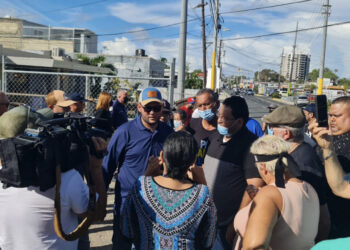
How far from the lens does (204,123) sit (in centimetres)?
373

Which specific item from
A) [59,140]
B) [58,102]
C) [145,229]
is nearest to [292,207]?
[145,229]

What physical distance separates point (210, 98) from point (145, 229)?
2.41 m

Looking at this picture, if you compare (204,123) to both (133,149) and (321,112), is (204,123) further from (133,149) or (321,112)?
(321,112)

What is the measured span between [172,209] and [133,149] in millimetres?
1244

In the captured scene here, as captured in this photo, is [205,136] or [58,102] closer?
[205,136]

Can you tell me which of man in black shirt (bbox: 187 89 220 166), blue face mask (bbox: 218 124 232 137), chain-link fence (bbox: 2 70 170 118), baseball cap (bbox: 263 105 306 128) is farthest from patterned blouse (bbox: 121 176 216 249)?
chain-link fence (bbox: 2 70 170 118)

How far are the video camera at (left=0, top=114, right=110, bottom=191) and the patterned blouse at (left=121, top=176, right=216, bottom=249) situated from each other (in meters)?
0.50

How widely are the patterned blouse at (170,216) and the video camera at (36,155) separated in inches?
19.8

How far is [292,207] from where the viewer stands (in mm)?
1796

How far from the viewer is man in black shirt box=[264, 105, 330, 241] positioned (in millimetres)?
2275

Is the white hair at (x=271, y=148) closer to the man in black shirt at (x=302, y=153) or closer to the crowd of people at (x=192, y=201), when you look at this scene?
the crowd of people at (x=192, y=201)

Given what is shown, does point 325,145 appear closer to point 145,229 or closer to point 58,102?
point 145,229

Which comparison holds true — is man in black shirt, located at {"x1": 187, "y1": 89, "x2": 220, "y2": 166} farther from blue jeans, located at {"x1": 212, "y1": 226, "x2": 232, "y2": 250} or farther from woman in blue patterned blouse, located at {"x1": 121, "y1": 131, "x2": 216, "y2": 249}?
woman in blue patterned blouse, located at {"x1": 121, "y1": 131, "x2": 216, "y2": 249}

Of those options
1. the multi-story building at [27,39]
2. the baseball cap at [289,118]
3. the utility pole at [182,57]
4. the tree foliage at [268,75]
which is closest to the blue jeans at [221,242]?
the baseball cap at [289,118]
